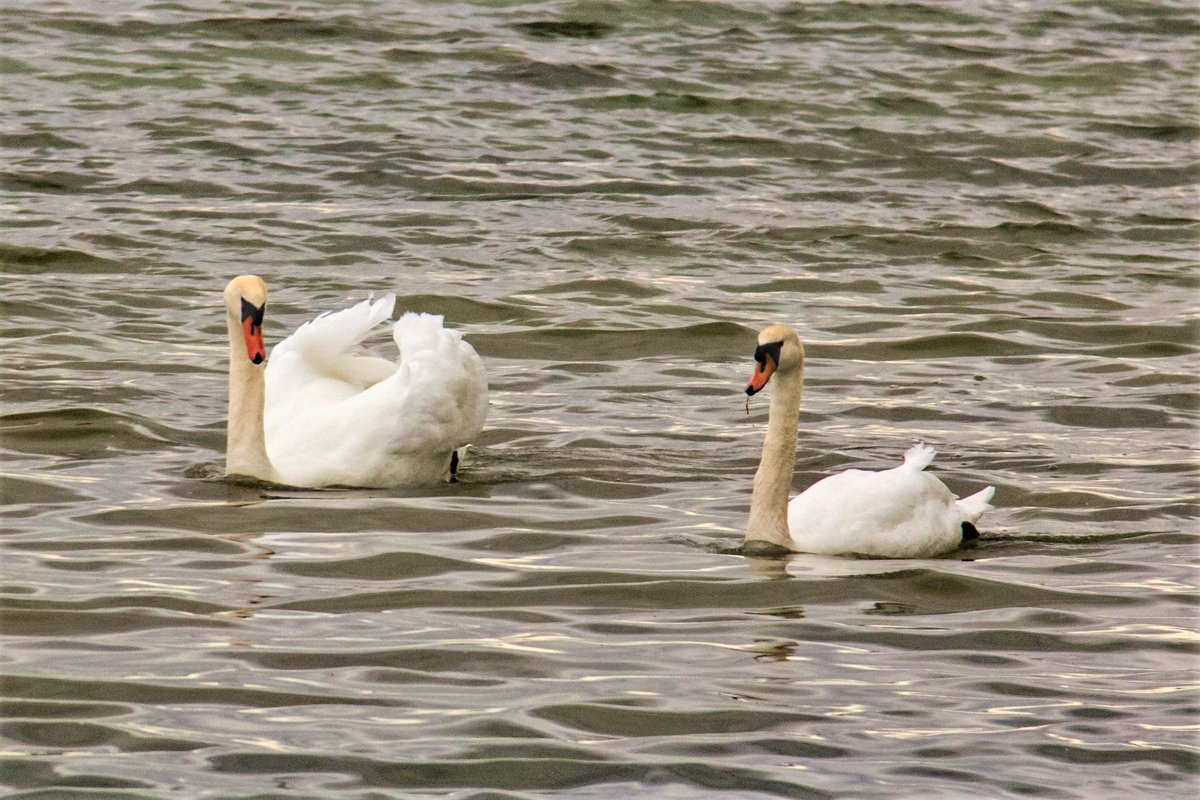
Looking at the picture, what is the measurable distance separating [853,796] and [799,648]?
1383 millimetres

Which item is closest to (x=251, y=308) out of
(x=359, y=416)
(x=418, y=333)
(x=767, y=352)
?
(x=359, y=416)

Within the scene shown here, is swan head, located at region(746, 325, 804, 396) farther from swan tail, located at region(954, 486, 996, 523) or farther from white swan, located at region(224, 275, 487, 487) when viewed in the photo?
white swan, located at region(224, 275, 487, 487)

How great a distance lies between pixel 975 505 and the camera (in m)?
8.30

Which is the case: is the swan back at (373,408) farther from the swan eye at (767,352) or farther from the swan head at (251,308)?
the swan eye at (767,352)

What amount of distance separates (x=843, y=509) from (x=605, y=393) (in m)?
2.95

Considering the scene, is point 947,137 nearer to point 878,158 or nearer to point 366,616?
point 878,158

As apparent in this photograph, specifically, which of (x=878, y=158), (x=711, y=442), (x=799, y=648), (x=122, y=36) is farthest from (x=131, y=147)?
(x=799, y=648)

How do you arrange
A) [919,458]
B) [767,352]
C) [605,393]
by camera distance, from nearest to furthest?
Result: [767,352] → [919,458] → [605,393]

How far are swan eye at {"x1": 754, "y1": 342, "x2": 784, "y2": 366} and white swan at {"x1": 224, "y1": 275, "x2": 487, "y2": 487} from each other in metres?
1.60

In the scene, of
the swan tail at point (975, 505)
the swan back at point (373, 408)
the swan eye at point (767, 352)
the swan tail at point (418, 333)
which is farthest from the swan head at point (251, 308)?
the swan tail at point (975, 505)

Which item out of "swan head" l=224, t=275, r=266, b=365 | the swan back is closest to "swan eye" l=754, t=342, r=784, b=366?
the swan back

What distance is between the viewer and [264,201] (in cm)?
1540

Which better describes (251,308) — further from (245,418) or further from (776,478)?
(776,478)

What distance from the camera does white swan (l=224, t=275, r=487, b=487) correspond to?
885cm
